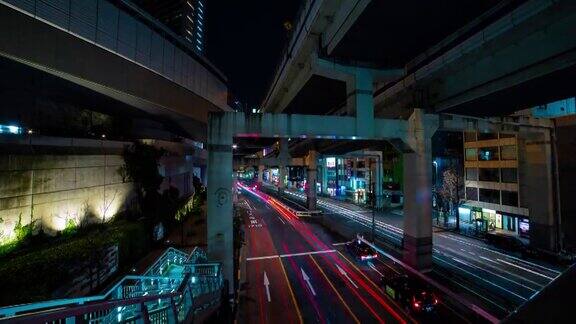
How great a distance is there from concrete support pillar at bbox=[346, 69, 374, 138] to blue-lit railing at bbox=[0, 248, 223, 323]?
1214cm

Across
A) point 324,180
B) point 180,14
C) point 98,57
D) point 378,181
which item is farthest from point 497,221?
point 180,14

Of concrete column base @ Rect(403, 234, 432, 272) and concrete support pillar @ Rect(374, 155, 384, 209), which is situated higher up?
concrete support pillar @ Rect(374, 155, 384, 209)

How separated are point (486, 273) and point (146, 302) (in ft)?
73.5

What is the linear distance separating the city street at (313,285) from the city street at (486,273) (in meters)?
3.06

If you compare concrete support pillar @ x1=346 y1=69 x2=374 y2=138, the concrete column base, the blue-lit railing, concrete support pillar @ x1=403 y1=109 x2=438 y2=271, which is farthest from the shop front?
the blue-lit railing

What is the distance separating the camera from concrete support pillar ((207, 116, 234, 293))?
15938 millimetres

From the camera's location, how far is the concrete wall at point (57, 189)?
13.2 m

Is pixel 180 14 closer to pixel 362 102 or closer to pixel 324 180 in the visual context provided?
pixel 324 180

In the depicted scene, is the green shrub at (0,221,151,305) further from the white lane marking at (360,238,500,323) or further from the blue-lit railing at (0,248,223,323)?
the white lane marking at (360,238,500,323)

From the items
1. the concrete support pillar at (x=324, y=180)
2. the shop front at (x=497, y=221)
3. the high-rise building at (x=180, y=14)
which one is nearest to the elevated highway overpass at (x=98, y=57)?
the shop front at (x=497, y=221)

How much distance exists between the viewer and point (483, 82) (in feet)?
51.1

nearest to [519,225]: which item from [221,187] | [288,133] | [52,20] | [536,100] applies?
[536,100]

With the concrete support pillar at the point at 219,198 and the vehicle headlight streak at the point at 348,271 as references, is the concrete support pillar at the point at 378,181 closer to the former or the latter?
the vehicle headlight streak at the point at 348,271

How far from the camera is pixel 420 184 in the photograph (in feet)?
61.9
